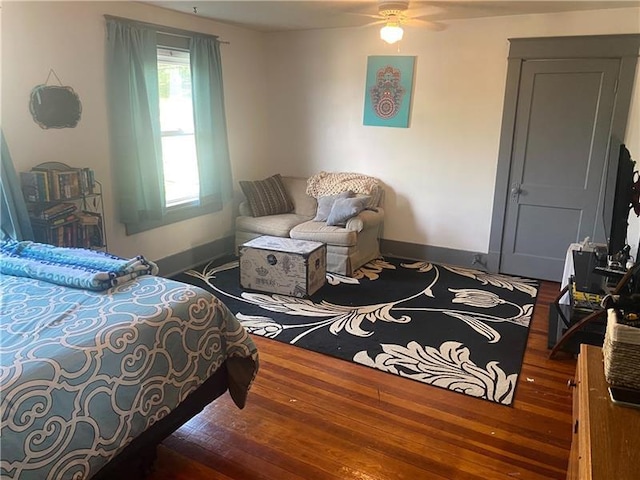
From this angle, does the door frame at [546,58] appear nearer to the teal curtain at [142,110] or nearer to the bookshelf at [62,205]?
the teal curtain at [142,110]

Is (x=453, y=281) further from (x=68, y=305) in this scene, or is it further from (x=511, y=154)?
(x=68, y=305)

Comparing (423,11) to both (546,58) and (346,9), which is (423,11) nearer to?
(346,9)

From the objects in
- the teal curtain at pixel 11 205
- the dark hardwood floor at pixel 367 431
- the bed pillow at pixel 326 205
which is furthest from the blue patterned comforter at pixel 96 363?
the bed pillow at pixel 326 205

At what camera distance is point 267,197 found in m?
5.11

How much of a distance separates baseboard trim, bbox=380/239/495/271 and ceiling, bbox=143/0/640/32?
2141 mm

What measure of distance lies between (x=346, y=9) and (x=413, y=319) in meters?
2.61

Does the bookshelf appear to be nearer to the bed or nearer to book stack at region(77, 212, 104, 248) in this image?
book stack at region(77, 212, 104, 248)

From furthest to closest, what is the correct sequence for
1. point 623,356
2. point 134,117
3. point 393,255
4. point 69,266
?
point 393,255 < point 134,117 < point 69,266 < point 623,356

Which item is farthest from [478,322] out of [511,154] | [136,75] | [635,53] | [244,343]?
[136,75]

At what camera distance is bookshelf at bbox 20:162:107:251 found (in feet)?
10.6

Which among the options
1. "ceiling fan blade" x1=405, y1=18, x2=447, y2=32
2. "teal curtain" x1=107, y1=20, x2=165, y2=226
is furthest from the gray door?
"teal curtain" x1=107, y1=20, x2=165, y2=226

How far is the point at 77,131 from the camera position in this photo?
365cm

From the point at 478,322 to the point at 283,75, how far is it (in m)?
3.43

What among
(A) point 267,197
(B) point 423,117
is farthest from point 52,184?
(B) point 423,117
